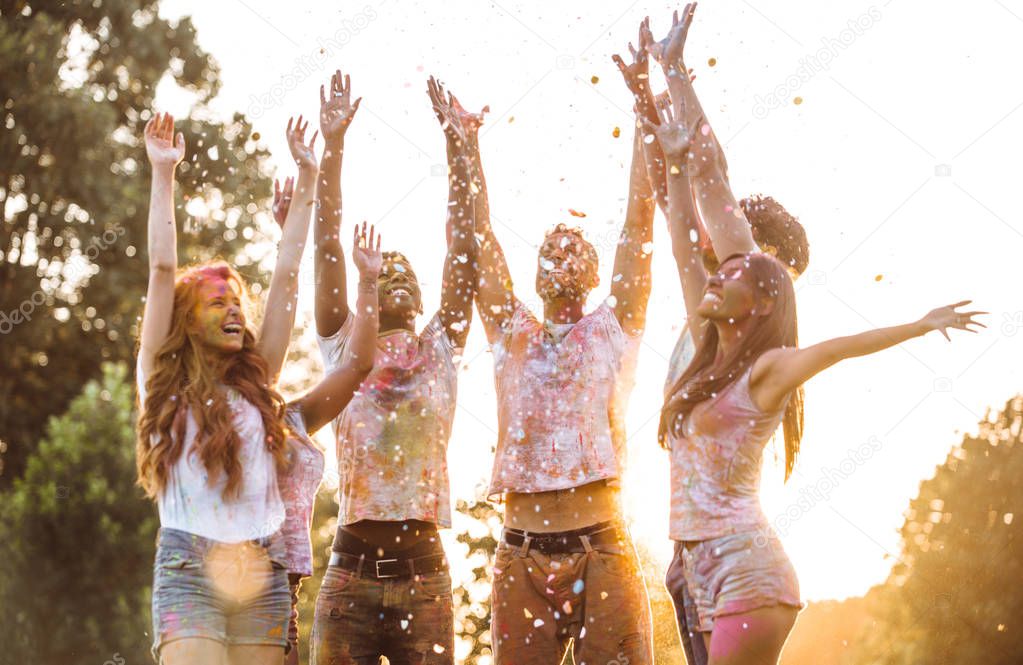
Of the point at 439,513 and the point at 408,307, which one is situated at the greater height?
the point at 408,307

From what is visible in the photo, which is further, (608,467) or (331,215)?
(331,215)

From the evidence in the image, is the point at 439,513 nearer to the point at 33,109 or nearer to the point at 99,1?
the point at 33,109

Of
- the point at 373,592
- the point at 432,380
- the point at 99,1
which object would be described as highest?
the point at 99,1

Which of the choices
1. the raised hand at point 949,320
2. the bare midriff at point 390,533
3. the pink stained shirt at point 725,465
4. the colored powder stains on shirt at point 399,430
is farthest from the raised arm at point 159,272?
the raised hand at point 949,320

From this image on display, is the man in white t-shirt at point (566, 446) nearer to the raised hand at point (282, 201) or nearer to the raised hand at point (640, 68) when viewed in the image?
the raised hand at point (640, 68)

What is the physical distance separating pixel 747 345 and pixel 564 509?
1.40m

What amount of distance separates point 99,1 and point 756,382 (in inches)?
673

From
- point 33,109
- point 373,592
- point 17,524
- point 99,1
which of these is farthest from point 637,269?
point 99,1

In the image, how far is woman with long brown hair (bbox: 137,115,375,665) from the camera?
15.2ft

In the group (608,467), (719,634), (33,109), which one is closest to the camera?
(719,634)

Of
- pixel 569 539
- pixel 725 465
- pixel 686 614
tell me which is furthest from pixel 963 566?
pixel 725 465

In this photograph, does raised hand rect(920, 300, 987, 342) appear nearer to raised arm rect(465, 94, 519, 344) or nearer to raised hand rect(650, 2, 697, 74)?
raised hand rect(650, 2, 697, 74)

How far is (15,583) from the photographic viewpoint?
15.7m

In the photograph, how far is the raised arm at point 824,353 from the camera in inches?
172
